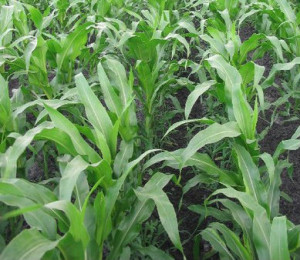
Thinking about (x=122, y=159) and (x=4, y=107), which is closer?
(x=122, y=159)

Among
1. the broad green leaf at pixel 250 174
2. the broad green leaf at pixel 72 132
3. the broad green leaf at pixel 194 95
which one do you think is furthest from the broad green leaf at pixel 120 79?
the broad green leaf at pixel 250 174

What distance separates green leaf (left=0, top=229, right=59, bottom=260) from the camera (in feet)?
2.64

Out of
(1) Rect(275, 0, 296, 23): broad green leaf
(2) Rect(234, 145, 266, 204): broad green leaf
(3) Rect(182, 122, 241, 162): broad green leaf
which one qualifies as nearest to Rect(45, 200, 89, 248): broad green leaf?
(3) Rect(182, 122, 241, 162): broad green leaf

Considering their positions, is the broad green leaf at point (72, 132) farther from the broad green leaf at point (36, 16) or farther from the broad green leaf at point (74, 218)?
the broad green leaf at point (36, 16)

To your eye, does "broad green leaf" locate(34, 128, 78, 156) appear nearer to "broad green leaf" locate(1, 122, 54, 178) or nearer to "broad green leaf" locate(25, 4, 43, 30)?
"broad green leaf" locate(1, 122, 54, 178)

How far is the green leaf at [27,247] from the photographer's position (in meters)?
0.81

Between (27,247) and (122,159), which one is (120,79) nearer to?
(122,159)

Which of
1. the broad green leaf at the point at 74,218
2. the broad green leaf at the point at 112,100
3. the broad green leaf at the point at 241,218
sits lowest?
the broad green leaf at the point at 241,218

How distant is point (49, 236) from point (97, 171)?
0.25 meters

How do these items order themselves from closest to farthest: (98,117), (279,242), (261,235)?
1. (279,242)
2. (261,235)
3. (98,117)

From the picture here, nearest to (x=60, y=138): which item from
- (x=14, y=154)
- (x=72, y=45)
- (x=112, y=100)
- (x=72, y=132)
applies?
(x=72, y=132)

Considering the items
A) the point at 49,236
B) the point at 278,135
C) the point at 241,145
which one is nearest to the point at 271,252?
the point at 241,145

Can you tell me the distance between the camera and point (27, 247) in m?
0.83

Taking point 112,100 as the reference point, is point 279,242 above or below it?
below
